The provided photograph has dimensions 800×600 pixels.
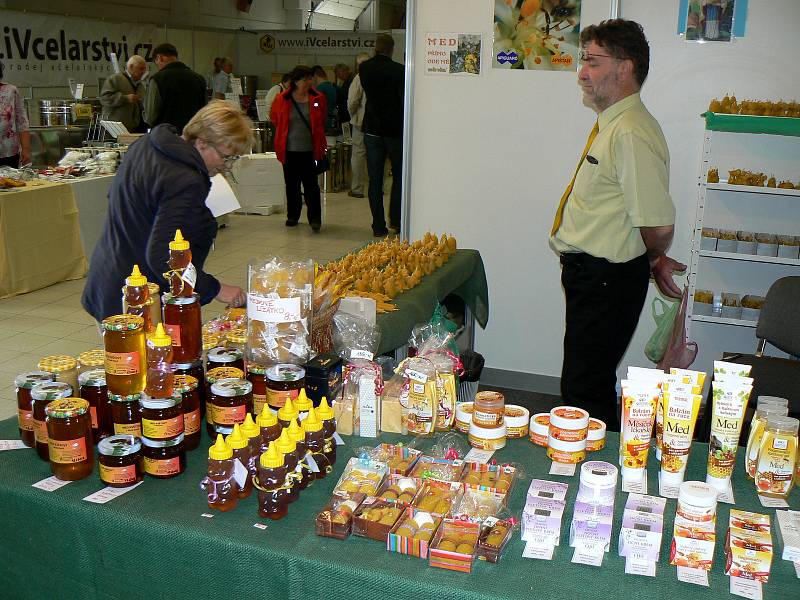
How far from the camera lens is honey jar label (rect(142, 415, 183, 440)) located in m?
1.67

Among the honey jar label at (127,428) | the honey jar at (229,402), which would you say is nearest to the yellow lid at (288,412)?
the honey jar at (229,402)

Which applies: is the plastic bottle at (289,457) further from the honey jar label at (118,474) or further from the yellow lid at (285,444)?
the honey jar label at (118,474)

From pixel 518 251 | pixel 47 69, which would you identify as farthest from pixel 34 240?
pixel 47 69

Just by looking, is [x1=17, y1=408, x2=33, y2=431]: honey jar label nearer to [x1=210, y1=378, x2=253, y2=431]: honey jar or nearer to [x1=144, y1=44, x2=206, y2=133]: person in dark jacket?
[x1=210, y1=378, x2=253, y2=431]: honey jar

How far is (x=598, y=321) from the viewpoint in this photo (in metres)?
3.03

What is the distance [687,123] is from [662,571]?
3.09 meters

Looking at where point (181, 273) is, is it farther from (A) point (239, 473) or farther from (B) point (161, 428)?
(A) point (239, 473)

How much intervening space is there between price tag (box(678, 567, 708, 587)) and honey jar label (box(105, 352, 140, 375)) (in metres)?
1.20

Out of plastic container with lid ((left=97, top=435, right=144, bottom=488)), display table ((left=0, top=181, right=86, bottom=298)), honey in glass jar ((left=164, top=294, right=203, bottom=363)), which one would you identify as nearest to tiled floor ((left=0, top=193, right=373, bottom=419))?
display table ((left=0, top=181, right=86, bottom=298))

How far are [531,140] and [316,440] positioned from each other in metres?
2.94

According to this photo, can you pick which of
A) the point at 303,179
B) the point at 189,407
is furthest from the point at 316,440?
the point at 303,179

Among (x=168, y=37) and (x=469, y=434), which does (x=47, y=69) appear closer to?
(x=168, y=37)

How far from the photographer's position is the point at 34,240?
588cm

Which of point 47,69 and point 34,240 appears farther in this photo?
point 47,69
